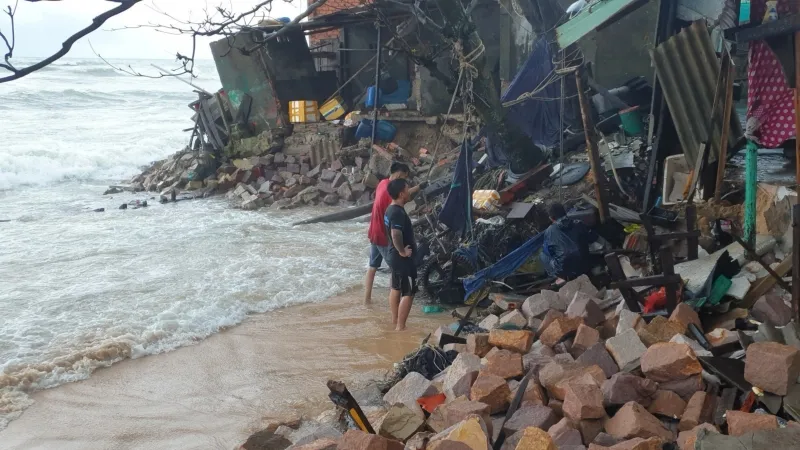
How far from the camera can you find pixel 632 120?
30.1 feet

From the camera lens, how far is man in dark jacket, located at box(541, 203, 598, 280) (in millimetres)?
6355

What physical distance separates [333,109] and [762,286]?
41.5ft

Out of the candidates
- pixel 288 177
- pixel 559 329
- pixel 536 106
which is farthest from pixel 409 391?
pixel 288 177

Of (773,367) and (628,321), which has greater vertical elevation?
(773,367)

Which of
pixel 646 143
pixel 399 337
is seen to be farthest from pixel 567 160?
pixel 399 337

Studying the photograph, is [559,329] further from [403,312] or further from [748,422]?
[403,312]

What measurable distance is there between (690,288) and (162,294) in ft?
20.9

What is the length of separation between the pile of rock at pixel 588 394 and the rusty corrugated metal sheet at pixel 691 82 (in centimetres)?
256

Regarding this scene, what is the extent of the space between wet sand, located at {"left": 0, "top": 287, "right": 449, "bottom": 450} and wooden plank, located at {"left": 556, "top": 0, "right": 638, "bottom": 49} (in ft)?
11.0

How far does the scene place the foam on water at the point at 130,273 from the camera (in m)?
6.57

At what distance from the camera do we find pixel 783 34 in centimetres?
495

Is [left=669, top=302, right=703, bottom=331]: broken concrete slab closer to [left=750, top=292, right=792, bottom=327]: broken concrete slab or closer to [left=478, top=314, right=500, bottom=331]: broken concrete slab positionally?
[left=750, top=292, right=792, bottom=327]: broken concrete slab

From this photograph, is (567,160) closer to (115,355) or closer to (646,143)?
(646,143)

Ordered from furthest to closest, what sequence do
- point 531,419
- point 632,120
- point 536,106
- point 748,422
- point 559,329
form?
point 536,106 < point 632,120 < point 559,329 < point 531,419 < point 748,422
